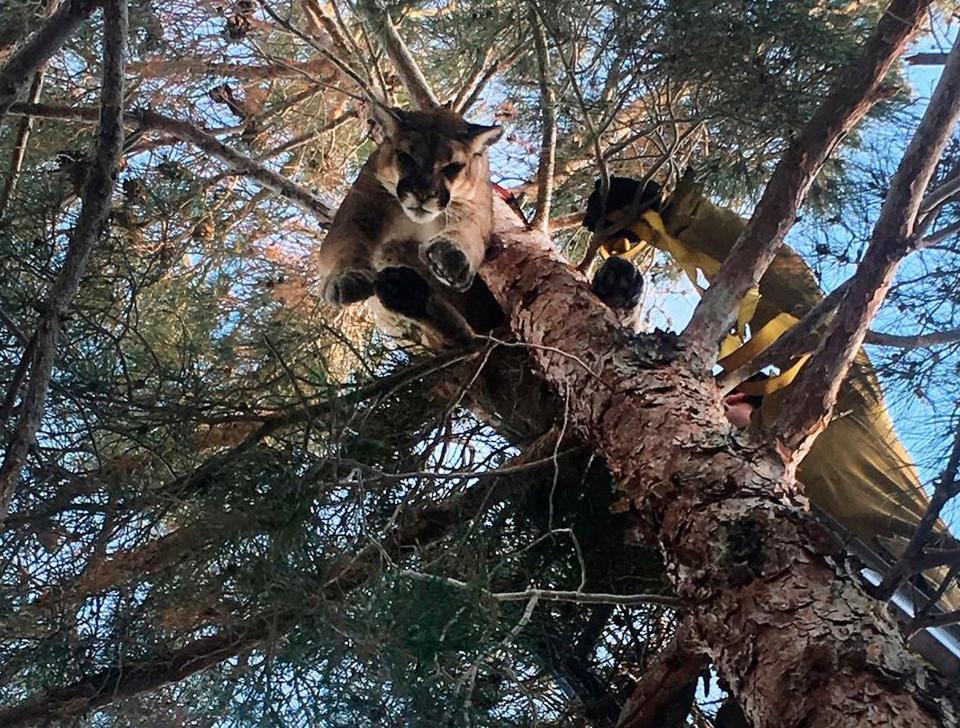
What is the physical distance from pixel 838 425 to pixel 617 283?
739 millimetres

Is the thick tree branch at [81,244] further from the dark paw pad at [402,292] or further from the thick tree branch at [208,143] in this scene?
the dark paw pad at [402,292]

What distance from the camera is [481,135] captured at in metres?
3.27

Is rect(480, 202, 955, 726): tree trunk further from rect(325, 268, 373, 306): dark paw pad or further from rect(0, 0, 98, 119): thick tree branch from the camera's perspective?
rect(0, 0, 98, 119): thick tree branch

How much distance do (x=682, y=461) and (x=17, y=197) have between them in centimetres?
189

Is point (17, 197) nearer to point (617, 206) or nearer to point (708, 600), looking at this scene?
point (617, 206)

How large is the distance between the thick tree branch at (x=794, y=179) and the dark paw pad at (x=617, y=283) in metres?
0.51

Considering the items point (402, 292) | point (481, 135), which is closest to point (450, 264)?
point (402, 292)

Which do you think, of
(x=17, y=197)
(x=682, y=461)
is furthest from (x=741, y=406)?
(x=17, y=197)

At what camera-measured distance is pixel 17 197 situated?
2662 millimetres

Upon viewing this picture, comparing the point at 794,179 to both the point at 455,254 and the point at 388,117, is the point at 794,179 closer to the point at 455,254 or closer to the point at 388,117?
the point at 455,254

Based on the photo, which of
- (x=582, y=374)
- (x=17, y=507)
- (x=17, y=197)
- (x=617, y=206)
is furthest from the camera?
(x=617, y=206)

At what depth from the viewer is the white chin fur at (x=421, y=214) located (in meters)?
3.23

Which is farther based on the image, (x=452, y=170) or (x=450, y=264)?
(x=452, y=170)

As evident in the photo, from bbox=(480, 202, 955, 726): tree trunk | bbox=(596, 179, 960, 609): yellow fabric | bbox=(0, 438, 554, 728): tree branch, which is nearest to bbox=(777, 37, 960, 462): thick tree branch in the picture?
bbox=(480, 202, 955, 726): tree trunk
